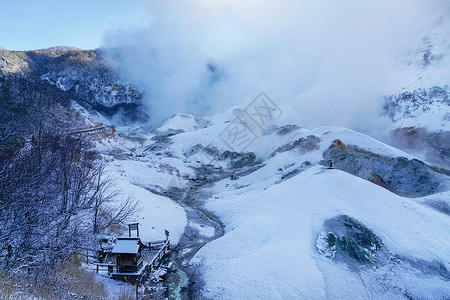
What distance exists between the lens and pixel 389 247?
17.5 m

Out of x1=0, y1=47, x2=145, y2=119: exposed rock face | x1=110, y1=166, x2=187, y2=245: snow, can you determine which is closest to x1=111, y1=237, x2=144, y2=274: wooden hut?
x1=110, y1=166, x2=187, y2=245: snow

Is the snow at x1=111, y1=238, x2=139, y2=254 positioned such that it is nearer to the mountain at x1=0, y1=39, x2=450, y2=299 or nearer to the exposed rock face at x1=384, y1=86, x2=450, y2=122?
the mountain at x1=0, y1=39, x2=450, y2=299

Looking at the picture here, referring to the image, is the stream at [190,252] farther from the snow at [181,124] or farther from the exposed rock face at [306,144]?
the snow at [181,124]

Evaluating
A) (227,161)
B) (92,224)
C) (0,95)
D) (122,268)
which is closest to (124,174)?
(92,224)

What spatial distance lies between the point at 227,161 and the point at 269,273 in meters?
43.1

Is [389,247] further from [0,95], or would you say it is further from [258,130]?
[0,95]

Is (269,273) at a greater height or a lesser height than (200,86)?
lesser

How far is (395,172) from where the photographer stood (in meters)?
34.6

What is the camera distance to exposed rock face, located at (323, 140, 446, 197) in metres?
31.2

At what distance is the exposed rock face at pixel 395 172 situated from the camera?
102 ft

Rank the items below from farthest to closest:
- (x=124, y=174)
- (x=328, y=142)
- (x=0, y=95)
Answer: (x=0, y=95) < (x=328, y=142) < (x=124, y=174)

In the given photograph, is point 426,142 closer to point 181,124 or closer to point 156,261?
point 156,261

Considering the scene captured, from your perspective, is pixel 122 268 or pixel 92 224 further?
pixel 92 224

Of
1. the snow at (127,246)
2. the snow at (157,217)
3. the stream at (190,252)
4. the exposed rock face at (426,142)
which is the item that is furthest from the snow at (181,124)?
the snow at (127,246)
